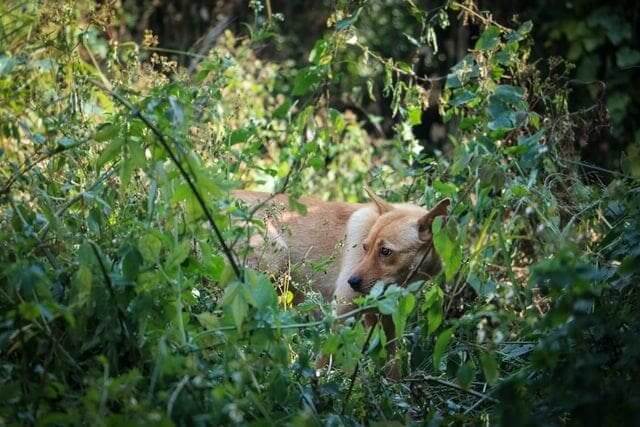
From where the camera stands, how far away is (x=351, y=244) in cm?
600

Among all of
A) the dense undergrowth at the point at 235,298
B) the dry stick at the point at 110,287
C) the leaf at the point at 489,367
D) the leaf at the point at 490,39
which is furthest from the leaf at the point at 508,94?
the dry stick at the point at 110,287

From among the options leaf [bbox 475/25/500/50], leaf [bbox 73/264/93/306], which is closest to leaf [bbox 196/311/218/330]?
leaf [bbox 73/264/93/306]

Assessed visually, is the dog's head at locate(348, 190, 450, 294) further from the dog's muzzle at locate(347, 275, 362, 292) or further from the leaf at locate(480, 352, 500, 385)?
the leaf at locate(480, 352, 500, 385)

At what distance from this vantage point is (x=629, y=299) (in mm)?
3912

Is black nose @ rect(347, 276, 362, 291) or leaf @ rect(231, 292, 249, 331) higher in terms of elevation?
leaf @ rect(231, 292, 249, 331)

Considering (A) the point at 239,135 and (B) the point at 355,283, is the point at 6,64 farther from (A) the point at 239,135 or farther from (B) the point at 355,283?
(B) the point at 355,283

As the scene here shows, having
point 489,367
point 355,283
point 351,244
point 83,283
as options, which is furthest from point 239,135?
point 489,367

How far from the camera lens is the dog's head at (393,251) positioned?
18.2 feet

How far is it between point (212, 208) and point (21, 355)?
3.00 ft

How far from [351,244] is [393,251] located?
447mm

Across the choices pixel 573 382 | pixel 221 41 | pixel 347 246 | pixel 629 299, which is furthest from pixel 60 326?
pixel 221 41

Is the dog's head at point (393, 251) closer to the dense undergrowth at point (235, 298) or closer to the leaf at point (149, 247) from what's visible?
the dense undergrowth at point (235, 298)

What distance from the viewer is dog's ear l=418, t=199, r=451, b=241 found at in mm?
5082

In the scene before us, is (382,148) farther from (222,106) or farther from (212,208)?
(212,208)
